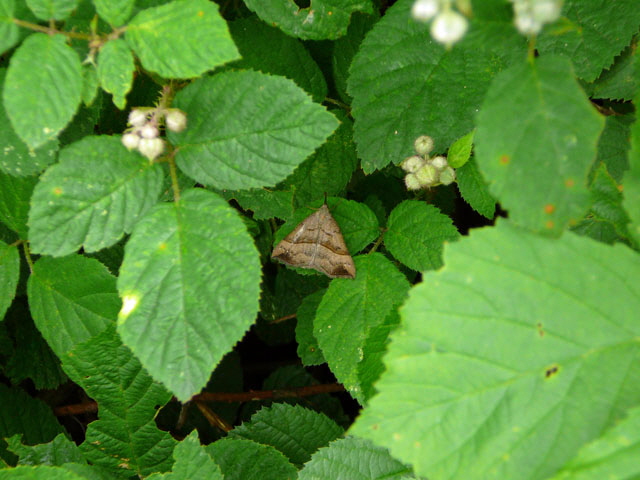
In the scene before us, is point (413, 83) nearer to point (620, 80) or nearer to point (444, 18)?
point (620, 80)

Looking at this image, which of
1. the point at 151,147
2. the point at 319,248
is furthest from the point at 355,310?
the point at 151,147

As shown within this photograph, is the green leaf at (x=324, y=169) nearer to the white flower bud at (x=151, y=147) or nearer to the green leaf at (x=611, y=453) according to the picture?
the white flower bud at (x=151, y=147)

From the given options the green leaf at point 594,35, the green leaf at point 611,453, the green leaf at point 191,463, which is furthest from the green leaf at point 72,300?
the green leaf at point 594,35

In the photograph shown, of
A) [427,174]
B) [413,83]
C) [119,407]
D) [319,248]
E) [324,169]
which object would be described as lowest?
[119,407]

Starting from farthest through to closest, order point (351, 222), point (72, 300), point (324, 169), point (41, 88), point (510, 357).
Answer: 1. point (324, 169)
2. point (351, 222)
3. point (72, 300)
4. point (41, 88)
5. point (510, 357)

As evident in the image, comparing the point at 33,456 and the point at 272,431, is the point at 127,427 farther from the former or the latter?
the point at 272,431

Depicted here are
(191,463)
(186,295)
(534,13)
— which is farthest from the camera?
(191,463)
